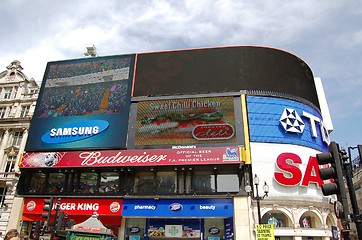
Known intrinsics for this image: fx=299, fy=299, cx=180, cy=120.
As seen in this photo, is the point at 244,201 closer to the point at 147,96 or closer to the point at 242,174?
the point at 242,174

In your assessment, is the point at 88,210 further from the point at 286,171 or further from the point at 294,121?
the point at 294,121

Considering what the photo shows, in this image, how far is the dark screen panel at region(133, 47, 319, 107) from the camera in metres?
30.7

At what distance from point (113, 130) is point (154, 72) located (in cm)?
785

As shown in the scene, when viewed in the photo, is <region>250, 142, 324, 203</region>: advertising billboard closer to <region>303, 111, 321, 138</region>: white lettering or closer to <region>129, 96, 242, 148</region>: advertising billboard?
<region>129, 96, 242, 148</region>: advertising billboard

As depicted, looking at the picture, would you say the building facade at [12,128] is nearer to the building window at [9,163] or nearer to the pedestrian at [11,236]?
the building window at [9,163]

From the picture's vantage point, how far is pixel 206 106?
2925 centimetres

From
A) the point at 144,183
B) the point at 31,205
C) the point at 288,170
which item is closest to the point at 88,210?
the point at 144,183

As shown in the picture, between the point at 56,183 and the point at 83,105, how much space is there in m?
8.40

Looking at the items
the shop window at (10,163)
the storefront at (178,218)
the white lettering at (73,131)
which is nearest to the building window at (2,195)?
the shop window at (10,163)

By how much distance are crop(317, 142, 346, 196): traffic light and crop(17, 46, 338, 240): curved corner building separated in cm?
1711

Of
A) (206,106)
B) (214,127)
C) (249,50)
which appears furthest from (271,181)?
(249,50)

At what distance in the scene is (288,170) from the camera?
87.5 feet

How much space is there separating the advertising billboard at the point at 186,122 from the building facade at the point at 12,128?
1394 cm

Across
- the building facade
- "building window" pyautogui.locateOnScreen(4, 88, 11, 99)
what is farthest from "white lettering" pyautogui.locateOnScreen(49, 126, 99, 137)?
"building window" pyautogui.locateOnScreen(4, 88, 11, 99)
